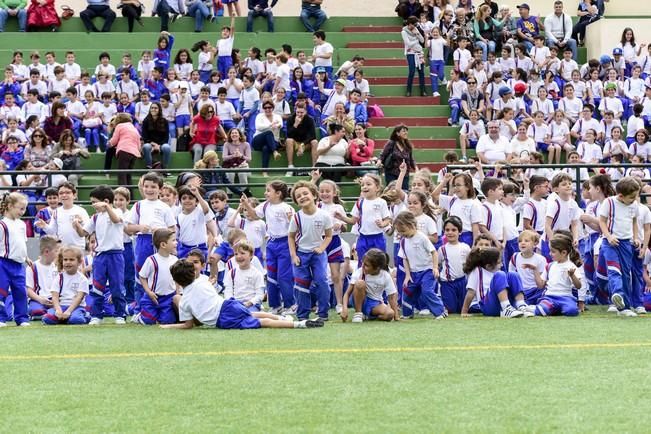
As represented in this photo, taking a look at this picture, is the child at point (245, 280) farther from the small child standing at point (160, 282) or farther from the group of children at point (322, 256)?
the small child standing at point (160, 282)

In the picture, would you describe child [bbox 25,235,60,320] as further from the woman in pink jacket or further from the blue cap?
the blue cap

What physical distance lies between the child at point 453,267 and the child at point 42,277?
14.8 ft

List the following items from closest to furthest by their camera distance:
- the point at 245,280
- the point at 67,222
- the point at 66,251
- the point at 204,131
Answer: the point at 245,280
the point at 66,251
the point at 67,222
the point at 204,131

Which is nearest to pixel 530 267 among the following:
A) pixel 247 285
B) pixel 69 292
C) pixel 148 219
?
pixel 247 285

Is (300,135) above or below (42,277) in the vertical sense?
above

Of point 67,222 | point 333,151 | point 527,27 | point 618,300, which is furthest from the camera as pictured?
point 527,27

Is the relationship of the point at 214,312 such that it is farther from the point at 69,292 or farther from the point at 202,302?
the point at 69,292

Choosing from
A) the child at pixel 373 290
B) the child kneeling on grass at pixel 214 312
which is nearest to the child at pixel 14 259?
the child kneeling on grass at pixel 214 312

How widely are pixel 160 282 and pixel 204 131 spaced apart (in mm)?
8942

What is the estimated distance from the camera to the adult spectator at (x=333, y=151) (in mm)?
20266

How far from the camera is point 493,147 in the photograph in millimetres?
20859

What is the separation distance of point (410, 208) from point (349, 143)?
6565 mm

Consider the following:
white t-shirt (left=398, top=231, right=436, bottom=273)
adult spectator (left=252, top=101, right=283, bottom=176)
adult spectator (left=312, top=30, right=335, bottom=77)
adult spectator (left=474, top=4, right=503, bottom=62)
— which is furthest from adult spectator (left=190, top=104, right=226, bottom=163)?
white t-shirt (left=398, top=231, right=436, bottom=273)

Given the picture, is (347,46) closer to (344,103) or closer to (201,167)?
(344,103)
